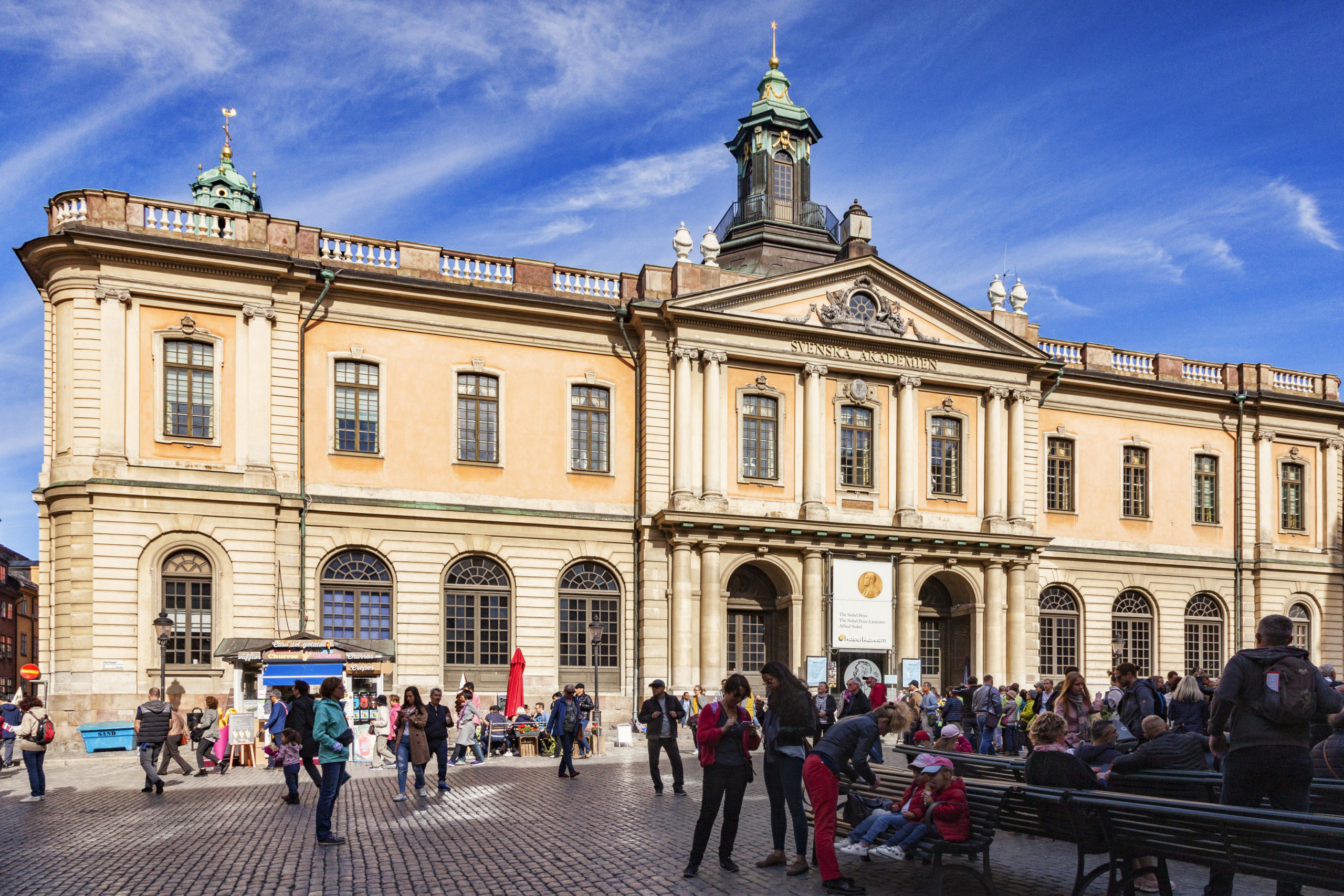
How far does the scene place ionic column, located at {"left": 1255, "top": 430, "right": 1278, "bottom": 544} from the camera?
40594 mm

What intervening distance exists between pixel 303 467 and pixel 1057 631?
79.9 feet

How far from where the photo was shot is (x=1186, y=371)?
40625 mm

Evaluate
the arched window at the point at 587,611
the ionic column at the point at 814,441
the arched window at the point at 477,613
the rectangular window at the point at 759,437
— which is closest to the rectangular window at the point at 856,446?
the ionic column at the point at 814,441

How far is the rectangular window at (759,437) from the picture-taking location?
3284 cm

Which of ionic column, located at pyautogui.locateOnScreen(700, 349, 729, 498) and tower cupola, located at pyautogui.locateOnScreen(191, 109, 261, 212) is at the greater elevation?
tower cupola, located at pyautogui.locateOnScreen(191, 109, 261, 212)

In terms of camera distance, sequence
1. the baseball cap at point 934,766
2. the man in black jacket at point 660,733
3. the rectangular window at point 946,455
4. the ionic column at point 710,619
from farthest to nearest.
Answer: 1. the rectangular window at point 946,455
2. the ionic column at point 710,619
3. the man in black jacket at point 660,733
4. the baseball cap at point 934,766

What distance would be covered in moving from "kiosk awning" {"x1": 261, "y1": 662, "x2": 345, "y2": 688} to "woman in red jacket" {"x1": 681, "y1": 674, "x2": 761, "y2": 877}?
14147mm

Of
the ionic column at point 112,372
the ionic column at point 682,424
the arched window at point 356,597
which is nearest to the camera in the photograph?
the ionic column at point 112,372

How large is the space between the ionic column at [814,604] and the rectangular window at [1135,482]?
12.8 meters

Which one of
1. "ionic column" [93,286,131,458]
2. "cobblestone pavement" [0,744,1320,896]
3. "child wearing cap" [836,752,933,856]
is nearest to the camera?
"child wearing cap" [836,752,933,856]

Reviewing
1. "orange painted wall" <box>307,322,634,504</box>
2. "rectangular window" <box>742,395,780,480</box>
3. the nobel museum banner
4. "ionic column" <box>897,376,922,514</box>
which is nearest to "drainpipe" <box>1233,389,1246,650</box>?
"ionic column" <box>897,376,922,514</box>

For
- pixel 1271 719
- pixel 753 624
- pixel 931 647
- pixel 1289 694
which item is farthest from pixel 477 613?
pixel 1289 694

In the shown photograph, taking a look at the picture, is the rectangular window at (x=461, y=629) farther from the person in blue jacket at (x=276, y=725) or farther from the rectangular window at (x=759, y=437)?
the rectangular window at (x=759, y=437)

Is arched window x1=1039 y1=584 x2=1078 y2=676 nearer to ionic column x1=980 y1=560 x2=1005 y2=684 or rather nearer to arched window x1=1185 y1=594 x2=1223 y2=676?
ionic column x1=980 y1=560 x2=1005 y2=684
